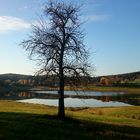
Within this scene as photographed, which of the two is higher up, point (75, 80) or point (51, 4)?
point (51, 4)

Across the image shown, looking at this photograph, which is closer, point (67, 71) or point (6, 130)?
point (6, 130)

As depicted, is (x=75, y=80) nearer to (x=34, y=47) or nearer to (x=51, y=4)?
(x=34, y=47)

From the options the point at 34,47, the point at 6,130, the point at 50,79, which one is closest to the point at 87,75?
the point at 50,79

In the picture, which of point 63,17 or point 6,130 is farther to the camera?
point 63,17

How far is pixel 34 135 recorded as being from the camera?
20375 mm

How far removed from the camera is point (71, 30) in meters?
34.3

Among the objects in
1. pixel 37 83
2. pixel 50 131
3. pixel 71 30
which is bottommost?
pixel 50 131

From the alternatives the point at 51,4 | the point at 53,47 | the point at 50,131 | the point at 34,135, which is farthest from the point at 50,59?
the point at 34,135

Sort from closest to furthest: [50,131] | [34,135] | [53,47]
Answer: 1. [34,135]
2. [50,131]
3. [53,47]

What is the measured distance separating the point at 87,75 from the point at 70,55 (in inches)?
104

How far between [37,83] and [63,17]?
7110mm

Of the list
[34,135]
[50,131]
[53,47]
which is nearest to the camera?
[34,135]

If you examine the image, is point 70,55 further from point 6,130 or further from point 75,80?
point 6,130

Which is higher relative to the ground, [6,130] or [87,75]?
[87,75]
